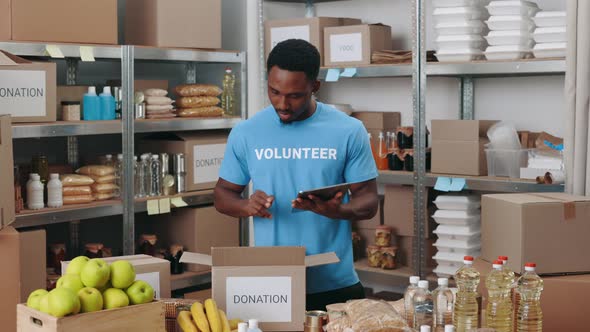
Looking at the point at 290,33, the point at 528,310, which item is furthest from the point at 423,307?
the point at 290,33

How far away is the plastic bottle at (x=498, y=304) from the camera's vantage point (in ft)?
8.11

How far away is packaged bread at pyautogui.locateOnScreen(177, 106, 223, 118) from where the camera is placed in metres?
5.14

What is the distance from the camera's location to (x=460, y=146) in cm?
459

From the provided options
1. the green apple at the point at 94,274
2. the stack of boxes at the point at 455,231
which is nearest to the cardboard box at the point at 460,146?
the stack of boxes at the point at 455,231

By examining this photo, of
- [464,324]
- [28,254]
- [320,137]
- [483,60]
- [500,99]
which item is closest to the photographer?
[464,324]

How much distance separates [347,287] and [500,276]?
0.72 m

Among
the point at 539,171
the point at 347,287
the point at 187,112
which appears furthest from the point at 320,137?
the point at 187,112

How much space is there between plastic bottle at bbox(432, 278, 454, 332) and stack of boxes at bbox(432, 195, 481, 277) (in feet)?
7.53

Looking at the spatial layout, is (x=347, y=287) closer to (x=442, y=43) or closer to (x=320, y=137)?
(x=320, y=137)

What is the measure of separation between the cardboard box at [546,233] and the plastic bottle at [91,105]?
2.30 m

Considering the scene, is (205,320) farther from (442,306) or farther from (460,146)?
(460,146)

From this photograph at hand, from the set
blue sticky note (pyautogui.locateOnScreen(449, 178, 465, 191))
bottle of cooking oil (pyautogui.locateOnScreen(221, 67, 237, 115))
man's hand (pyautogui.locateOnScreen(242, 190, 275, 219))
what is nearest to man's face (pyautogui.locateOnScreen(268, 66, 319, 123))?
man's hand (pyautogui.locateOnScreen(242, 190, 275, 219))

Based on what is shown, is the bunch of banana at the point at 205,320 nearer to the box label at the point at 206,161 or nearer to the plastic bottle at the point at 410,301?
the plastic bottle at the point at 410,301

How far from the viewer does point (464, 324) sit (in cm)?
243
